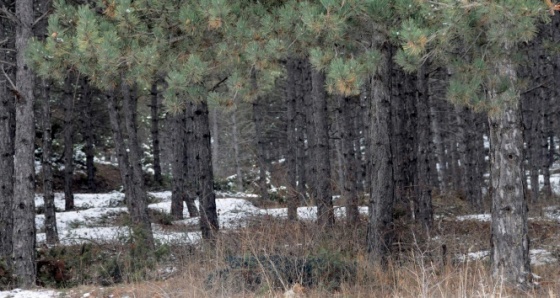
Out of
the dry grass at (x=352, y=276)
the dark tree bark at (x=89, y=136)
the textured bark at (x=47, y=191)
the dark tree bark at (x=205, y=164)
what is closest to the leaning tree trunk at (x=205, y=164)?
the dark tree bark at (x=205, y=164)

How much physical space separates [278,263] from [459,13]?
3388 mm

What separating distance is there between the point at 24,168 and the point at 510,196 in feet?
21.7

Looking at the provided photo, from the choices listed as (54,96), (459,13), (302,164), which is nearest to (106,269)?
(459,13)

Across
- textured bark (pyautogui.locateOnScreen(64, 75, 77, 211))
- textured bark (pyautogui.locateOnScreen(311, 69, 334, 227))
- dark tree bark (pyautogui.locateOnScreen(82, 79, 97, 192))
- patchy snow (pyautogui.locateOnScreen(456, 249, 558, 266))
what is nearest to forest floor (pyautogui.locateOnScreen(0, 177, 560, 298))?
patchy snow (pyautogui.locateOnScreen(456, 249, 558, 266))

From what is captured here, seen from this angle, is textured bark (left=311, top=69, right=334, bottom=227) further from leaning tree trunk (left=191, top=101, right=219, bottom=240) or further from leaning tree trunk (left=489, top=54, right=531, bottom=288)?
leaning tree trunk (left=489, top=54, right=531, bottom=288)

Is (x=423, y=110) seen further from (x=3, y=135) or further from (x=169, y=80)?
(x=3, y=135)

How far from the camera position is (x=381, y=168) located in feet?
28.1

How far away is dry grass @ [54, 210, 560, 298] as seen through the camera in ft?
19.7

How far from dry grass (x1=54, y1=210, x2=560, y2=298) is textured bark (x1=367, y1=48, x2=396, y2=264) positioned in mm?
297

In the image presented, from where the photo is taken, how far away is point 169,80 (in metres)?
7.89

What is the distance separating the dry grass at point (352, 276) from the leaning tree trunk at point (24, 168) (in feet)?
5.27

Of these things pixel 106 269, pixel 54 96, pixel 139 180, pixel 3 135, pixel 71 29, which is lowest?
pixel 106 269

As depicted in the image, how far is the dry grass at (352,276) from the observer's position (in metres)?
6.00

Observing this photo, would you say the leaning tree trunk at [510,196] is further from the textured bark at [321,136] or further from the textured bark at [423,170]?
the textured bark at [321,136]
